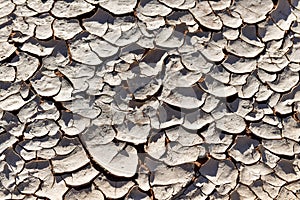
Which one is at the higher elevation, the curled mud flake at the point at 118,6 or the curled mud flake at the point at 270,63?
the curled mud flake at the point at 118,6

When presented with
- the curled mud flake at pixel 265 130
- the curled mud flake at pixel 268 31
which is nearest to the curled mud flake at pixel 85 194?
the curled mud flake at pixel 265 130

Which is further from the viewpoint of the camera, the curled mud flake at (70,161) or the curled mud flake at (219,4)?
the curled mud flake at (219,4)

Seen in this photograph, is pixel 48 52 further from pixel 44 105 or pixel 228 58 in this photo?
pixel 228 58

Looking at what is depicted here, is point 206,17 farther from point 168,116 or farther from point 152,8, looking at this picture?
point 168,116

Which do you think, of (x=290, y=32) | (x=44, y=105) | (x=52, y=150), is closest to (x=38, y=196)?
(x=52, y=150)

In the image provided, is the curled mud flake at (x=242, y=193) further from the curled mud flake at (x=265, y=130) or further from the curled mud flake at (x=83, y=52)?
the curled mud flake at (x=83, y=52)

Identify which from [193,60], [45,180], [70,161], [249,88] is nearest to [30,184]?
[45,180]

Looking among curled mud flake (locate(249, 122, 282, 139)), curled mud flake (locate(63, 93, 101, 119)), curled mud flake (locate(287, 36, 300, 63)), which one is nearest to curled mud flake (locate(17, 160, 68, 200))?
curled mud flake (locate(63, 93, 101, 119))

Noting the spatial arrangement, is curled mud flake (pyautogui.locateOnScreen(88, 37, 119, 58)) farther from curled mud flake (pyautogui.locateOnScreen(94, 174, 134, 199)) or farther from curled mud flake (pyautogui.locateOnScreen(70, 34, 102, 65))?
curled mud flake (pyautogui.locateOnScreen(94, 174, 134, 199))
